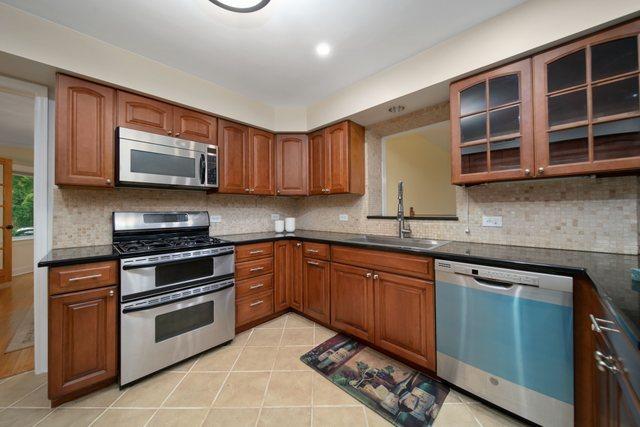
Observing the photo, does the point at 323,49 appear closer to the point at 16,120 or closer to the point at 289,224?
the point at 289,224

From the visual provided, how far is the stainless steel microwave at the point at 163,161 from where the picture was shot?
75.5 inches

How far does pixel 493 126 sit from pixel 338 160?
4.74ft

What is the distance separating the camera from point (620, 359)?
29.2 inches

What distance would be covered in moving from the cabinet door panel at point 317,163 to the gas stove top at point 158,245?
126 centimetres

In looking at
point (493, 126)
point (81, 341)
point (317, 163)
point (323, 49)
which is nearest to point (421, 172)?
point (317, 163)

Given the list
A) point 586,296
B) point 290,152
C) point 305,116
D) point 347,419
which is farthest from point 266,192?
point 586,296

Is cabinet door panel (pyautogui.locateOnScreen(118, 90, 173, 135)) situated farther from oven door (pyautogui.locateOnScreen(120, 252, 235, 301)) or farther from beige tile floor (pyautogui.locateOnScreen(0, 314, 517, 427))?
beige tile floor (pyautogui.locateOnScreen(0, 314, 517, 427))

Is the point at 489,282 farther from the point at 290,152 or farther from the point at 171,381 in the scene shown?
the point at 290,152

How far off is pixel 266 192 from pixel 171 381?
195 cm

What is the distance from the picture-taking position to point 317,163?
292 centimetres

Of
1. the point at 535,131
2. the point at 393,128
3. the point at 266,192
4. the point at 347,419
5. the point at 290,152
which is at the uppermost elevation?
the point at 393,128

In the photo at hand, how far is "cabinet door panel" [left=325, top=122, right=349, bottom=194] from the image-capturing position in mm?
2643

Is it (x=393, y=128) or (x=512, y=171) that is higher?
(x=393, y=128)

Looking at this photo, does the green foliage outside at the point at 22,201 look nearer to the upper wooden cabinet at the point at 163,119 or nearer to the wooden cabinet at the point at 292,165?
the upper wooden cabinet at the point at 163,119
